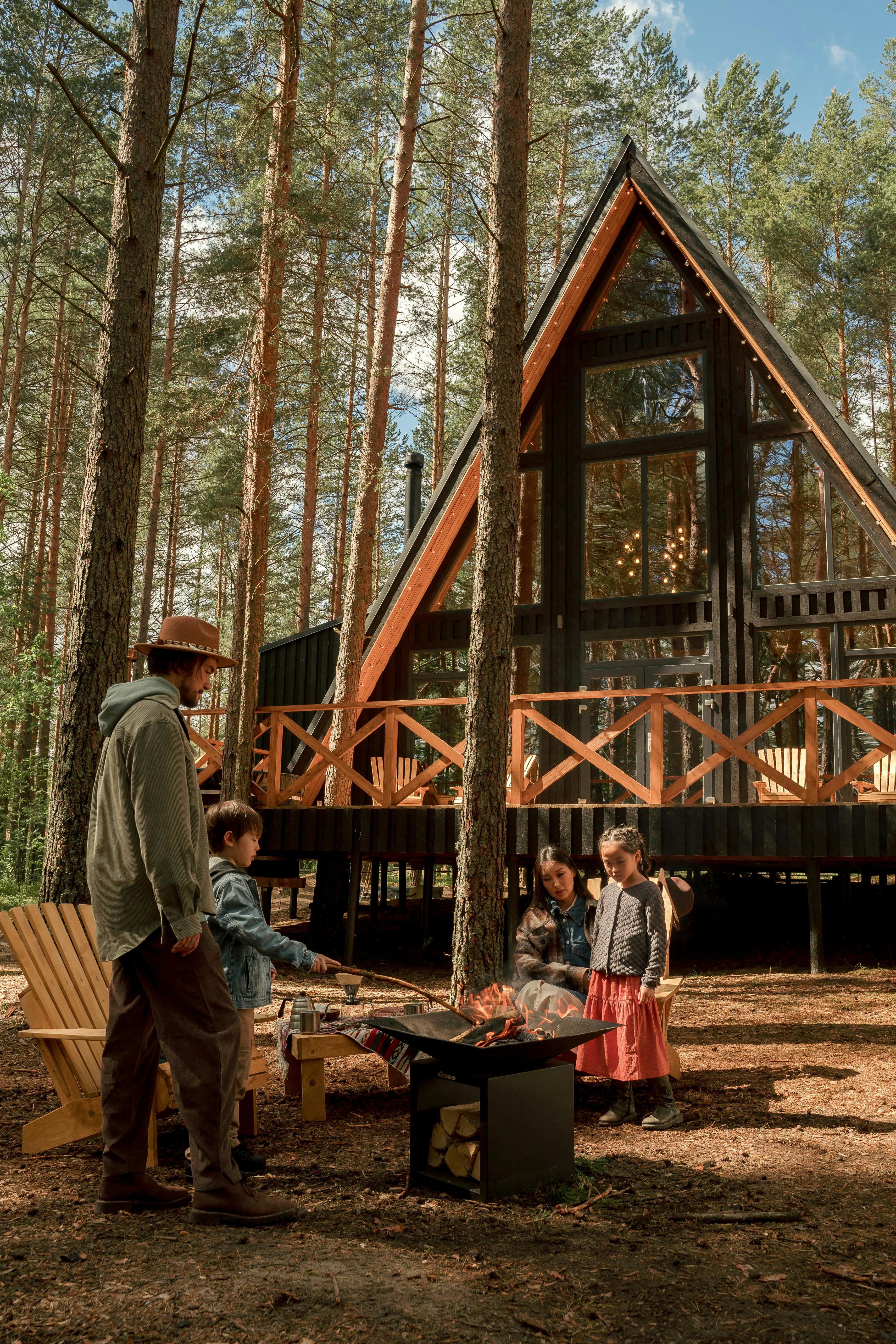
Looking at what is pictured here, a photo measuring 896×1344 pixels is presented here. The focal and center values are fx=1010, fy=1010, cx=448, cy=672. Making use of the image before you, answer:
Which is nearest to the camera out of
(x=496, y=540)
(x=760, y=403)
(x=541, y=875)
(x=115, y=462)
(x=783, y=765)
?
(x=541, y=875)

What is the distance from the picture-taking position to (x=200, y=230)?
76.0 ft

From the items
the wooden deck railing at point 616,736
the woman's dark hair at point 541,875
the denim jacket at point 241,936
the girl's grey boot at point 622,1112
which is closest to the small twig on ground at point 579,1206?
the girl's grey boot at point 622,1112

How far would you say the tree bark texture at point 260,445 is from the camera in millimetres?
10852

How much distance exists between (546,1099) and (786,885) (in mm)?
9974

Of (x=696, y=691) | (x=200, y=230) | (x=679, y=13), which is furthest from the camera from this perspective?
(x=679, y=13)

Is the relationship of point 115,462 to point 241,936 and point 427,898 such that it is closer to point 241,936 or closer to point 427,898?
point 241,936

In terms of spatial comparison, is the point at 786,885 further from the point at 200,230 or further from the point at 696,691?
the point at 200,230

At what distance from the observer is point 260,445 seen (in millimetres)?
10984

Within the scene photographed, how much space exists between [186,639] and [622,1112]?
309 centimetres

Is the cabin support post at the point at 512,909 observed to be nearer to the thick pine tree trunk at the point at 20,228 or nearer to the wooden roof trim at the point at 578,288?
the wooden roof trim at the point at 578,288

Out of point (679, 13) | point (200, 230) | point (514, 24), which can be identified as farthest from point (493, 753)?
point (679, 13)

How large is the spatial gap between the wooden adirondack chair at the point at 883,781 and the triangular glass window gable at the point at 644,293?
6573 mm

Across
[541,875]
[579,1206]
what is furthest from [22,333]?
[579,1206]

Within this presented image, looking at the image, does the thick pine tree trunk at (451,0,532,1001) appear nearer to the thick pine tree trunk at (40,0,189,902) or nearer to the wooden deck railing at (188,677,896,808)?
the wooden deck railing at (188,677,896,808)
